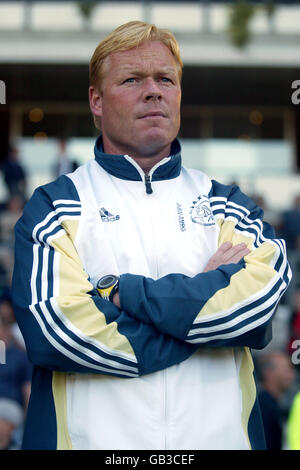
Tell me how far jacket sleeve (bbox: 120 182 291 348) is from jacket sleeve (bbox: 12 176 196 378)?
59 mm

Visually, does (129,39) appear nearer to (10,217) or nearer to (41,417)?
(41,417)

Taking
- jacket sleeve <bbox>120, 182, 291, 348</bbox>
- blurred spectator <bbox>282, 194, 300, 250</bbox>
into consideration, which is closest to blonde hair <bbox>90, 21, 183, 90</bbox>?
jacket sleeve <bbox>120, 182, 291, 348</bbox>

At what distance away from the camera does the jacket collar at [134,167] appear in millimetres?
2617

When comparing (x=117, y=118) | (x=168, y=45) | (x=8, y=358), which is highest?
(x=168, y=45)

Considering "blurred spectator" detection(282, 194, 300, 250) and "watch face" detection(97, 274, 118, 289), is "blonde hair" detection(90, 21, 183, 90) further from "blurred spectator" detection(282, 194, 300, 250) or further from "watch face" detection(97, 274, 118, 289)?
"blurred spectator" detection(282, 194, 300, 250)

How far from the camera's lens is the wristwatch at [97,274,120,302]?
238 centimetres

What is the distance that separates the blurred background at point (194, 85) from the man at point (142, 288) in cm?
1048

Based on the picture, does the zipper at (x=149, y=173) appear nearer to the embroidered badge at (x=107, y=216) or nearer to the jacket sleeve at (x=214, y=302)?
the embroidered badge at (x=107, y=216)

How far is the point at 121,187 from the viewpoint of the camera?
2637 mm

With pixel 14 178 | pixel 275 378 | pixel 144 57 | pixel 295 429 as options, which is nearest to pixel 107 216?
pixel 144 57

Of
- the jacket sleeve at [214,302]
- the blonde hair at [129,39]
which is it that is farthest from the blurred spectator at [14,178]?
the jacket sleeve at [214,302]

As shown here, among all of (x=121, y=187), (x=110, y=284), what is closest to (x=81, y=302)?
(x=110, y=284)

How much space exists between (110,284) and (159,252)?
0.21 metres

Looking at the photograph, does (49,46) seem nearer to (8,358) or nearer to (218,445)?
(8,358)
